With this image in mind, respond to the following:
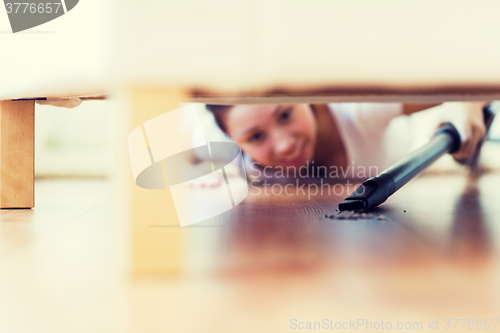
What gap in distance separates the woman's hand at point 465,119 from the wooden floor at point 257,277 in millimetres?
1045

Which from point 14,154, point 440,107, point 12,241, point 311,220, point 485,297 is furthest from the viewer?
point 440,107

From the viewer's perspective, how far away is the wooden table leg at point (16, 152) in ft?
2.35

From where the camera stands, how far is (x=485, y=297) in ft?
0.92

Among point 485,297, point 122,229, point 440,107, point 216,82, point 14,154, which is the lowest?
point 485,297

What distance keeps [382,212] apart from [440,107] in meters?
1.28

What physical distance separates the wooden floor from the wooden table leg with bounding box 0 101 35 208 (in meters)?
0.17

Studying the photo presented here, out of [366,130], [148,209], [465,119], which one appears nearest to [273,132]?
[366,130]

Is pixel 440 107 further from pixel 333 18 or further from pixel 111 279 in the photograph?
pixel 111 279

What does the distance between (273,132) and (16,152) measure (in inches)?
41.4

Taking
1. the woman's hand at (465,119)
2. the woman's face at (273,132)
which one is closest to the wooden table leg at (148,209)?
the woman's face at (273,132)

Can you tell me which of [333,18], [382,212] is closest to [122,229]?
[333,18]

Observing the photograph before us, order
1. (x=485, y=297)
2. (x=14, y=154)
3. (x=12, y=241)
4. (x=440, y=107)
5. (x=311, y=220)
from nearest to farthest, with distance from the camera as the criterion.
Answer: (x=485, y=297) → (x=12, y=241) → (x=311, y=220) → (x=14, y=154) → (x=440, y=107)

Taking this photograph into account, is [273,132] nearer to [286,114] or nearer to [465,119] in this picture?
[286,114]

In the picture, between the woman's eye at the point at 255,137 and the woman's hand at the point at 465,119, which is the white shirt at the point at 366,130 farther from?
the woman's eye at the point at 255,137
